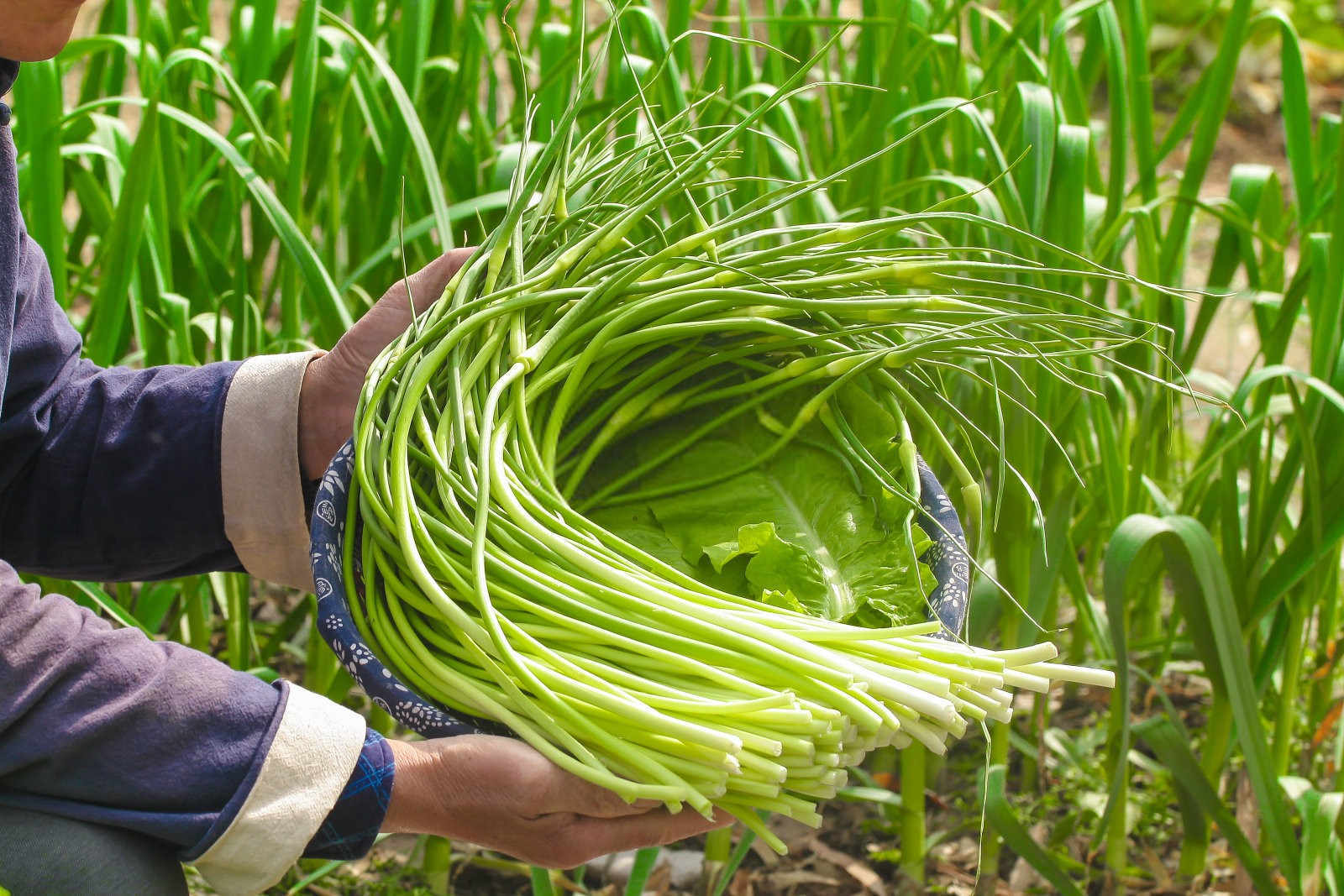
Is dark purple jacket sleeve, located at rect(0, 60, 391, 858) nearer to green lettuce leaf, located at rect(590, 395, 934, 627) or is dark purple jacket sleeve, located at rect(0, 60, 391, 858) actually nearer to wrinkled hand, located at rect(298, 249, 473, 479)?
wrinkled hand, located at rect(298, 249, 473, 479)

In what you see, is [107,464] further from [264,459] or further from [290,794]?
[290,794]

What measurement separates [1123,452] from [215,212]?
123 centimetres

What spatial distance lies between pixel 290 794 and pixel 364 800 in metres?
0.05

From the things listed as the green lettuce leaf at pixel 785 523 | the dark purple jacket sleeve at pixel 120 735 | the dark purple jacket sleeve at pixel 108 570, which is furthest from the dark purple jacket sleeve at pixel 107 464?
the green lettuce leaf at pixel 785 523

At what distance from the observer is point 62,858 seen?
87 cm

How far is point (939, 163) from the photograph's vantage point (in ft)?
5.23

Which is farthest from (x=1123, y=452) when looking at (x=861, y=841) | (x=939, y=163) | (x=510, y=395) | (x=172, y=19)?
(x=172, y=19)

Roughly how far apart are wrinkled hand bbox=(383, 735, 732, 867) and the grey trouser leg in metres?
0.18

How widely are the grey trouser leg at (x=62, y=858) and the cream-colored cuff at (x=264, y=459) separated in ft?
1.10

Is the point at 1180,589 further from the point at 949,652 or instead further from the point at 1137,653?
the point at 949,652

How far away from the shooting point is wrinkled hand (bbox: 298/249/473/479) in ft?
3.71

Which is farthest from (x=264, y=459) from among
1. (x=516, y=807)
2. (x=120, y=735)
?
(x=516, y=807)

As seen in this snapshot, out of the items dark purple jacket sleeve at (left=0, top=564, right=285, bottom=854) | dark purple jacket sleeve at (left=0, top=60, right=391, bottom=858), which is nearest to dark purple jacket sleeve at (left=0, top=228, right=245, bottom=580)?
dark purple jacket sleeve at (left=0, top=60, right=391, bottom=858)

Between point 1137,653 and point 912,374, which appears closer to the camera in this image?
point 912,374
